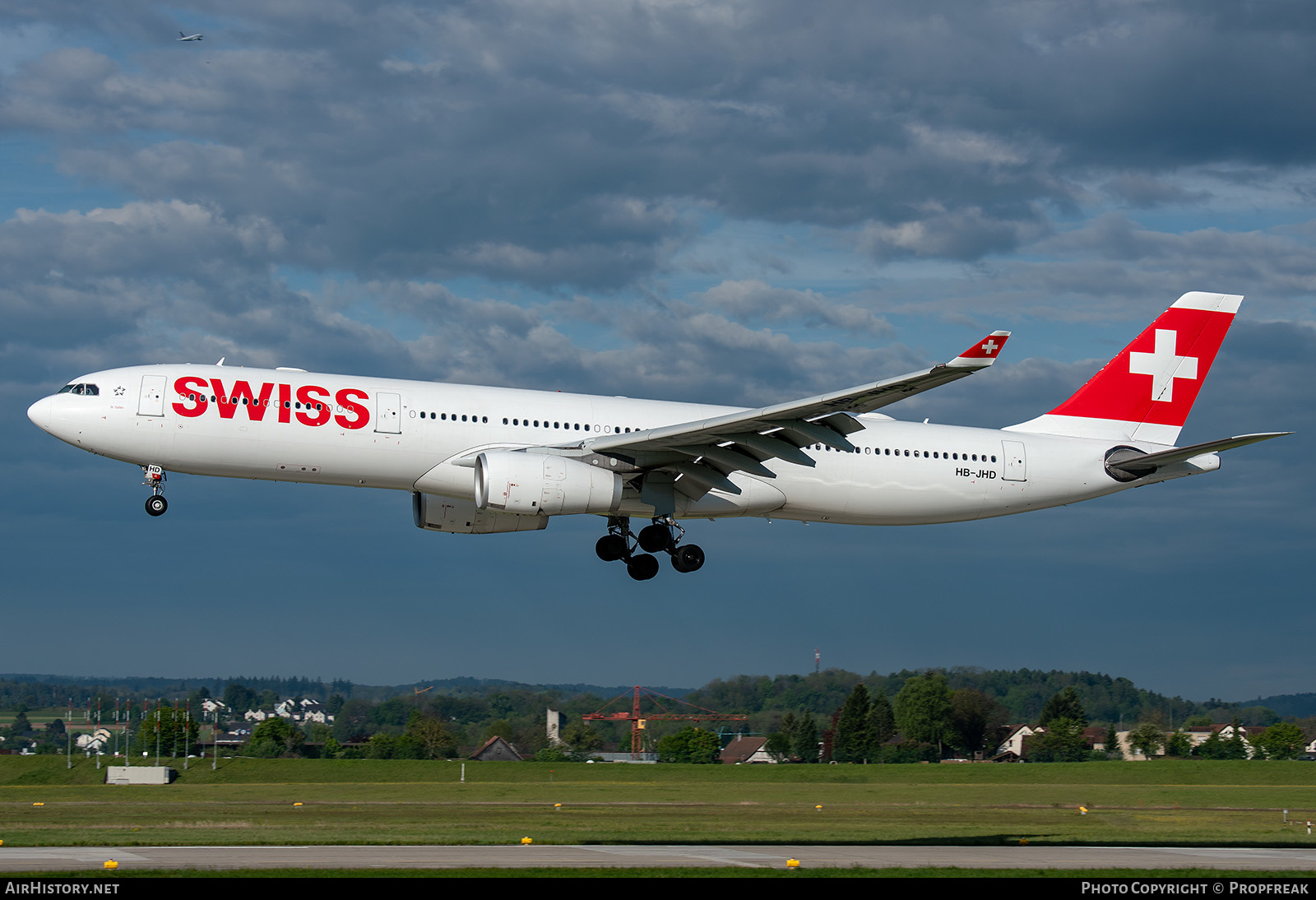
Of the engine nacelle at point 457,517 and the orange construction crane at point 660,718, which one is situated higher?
the engine nacelle at point 457,517

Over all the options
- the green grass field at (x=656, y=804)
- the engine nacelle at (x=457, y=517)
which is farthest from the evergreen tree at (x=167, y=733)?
the engine nacelle at (x=457, y=517)

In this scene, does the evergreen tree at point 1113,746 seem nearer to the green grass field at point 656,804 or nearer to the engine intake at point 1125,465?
the green grass field at point 656,804

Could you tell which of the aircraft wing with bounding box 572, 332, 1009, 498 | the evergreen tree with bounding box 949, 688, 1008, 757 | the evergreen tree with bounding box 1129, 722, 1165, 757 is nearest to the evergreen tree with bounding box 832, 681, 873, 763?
the evergreen tree with bounding box 949, 688, 1008, 757

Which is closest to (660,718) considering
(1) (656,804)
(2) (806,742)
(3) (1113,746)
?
(2) (806,742)

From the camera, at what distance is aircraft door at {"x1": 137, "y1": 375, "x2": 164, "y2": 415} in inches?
1302

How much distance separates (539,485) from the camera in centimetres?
3331

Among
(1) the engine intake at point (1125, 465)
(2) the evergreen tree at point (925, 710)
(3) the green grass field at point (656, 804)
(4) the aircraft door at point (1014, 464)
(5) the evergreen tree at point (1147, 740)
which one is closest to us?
(3) the green grass field at point (656, 804)

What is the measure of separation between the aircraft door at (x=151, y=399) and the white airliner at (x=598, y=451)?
0.04 m

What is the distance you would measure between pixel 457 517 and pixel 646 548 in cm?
574

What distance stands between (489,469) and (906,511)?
1369cm

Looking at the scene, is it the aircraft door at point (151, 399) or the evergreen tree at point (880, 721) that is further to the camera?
the evergreen tree at point (880, 721)

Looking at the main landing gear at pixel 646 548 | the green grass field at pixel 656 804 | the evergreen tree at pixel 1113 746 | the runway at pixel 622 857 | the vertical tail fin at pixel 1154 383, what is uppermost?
the vertical tail fin at pixel 1154 383

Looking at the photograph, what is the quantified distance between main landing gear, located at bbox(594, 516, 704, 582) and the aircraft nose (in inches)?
606

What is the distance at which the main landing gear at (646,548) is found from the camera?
3756cm
